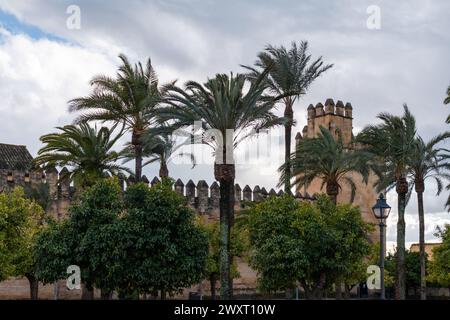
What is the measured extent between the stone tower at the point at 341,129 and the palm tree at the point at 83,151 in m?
22.5

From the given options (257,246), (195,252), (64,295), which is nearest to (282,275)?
(257,246)

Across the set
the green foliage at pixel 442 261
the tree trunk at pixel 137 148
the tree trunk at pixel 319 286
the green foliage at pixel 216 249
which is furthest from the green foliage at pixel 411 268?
the tree trunk at pixel 137 148

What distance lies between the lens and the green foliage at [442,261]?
117 ft

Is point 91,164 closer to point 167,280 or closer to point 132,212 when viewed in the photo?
point 132,212

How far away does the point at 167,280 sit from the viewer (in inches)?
859

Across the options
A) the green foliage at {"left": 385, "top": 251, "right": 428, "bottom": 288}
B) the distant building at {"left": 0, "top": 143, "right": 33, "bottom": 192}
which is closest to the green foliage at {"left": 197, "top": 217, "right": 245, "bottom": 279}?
the distant building at {"left": 0, "top": 143, "right": 33, "bottom": 192}

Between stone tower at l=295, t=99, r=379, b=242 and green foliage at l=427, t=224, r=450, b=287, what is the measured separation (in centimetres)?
1037

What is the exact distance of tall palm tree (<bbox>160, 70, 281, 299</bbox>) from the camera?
2133cm

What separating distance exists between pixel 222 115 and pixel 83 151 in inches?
282

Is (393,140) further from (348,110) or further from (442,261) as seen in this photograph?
(348,110)

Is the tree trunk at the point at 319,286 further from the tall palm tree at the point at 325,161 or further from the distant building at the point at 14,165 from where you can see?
the distant building at the point at 14,165

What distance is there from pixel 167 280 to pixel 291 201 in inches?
243

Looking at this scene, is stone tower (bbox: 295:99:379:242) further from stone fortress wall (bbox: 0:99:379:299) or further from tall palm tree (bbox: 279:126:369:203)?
tall palm tree (bbox: 279:126:369:203)

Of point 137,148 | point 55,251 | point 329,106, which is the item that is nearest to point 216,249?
point 137,148
